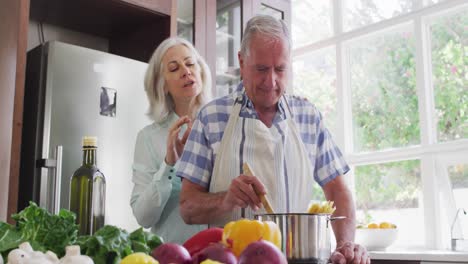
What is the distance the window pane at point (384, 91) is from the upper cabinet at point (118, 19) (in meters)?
1.65

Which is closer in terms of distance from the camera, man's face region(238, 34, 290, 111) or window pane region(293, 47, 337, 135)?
man's face region(238, 34, 290, 111)

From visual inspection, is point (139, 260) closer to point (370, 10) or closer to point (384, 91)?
point (384, 91)

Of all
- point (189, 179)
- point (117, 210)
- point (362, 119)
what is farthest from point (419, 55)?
point (189, 179)

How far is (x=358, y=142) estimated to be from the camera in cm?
384

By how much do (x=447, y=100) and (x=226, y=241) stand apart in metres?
2.94

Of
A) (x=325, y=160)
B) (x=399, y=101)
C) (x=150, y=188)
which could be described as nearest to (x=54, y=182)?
(x=150, y=188)

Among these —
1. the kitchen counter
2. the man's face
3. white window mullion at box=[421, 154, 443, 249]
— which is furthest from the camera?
white window mullion at box=[421, 154, 443, 249]

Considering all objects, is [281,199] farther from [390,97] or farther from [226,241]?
[390,97]

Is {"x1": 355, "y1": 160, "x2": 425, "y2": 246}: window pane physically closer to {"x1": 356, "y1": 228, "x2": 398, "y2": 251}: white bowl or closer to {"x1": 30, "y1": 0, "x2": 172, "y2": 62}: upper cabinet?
{"x1": 356, "y1": 228, "x2": 398, "y2": 251}: white bowl

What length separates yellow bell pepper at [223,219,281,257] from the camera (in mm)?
768

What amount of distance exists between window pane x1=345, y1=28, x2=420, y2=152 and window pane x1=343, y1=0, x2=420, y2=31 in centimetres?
12

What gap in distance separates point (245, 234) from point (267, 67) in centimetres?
72

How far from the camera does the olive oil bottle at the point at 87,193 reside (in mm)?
1049

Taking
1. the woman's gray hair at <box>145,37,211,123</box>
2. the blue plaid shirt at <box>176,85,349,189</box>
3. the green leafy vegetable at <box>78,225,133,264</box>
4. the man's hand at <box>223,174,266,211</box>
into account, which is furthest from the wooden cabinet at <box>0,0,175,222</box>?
the green leafy vegetable at <box>78,225,133,264</box>
